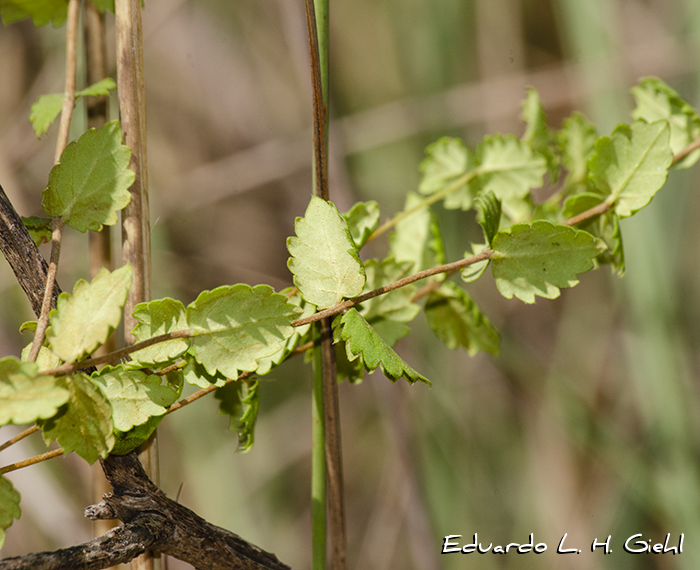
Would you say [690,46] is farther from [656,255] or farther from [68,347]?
[68,347]

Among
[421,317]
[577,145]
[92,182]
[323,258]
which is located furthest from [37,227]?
[421,317]

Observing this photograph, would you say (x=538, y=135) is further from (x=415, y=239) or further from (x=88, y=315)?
(x=88, y=315)

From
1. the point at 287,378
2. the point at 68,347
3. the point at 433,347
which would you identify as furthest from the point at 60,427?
the point at 287,378

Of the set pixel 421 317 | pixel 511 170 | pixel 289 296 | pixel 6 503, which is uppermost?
pixel 421 317

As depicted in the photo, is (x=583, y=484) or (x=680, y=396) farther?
(x=583, y=484)

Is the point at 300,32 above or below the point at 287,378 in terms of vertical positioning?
above

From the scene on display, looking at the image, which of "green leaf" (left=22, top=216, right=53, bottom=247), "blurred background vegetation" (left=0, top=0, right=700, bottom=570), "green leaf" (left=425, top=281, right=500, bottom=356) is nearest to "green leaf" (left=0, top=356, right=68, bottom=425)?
"green leaf" (left=22, top=216, right=53, bottom=247)

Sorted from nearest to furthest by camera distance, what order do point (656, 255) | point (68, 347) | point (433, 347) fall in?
point (68, 347), point (656, 255), point (433, 347)
